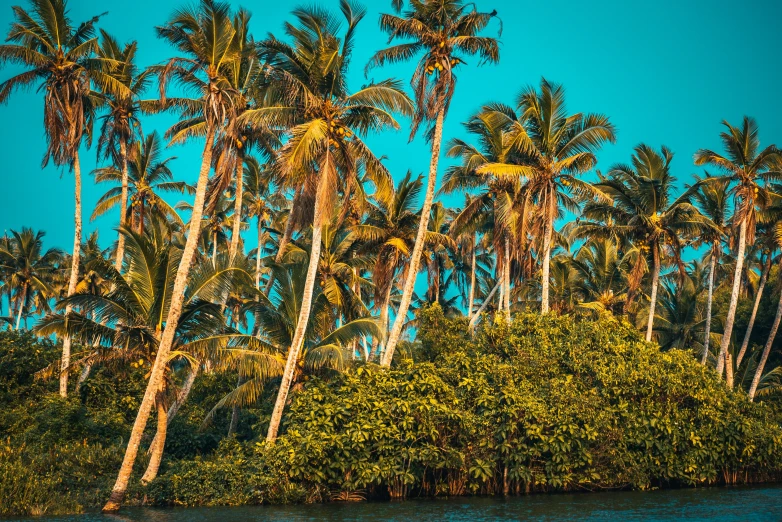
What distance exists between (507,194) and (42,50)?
18.5m

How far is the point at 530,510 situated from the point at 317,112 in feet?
44.6

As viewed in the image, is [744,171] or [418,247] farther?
[744,171]

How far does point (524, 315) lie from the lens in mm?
26219

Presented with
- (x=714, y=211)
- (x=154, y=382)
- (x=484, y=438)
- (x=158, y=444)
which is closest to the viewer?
(x=154, y=382)

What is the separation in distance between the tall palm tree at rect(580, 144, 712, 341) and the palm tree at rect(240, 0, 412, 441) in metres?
13.4

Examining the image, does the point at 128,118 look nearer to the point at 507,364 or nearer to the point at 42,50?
the point at 42,50

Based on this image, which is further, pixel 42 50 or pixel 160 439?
pixel 42 50

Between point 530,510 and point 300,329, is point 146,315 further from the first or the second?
point 530,510

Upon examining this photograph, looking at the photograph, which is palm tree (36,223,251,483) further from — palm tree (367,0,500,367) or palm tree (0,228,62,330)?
palm tree (0,228,62,330)

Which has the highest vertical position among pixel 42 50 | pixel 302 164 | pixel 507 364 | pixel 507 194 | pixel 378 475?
pixel 42 50

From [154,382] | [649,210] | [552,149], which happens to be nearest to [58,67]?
[154,382]

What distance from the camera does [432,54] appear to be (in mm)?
25953

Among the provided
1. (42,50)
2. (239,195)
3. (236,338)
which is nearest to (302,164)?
(236,338)

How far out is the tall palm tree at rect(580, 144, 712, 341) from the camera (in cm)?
3375
